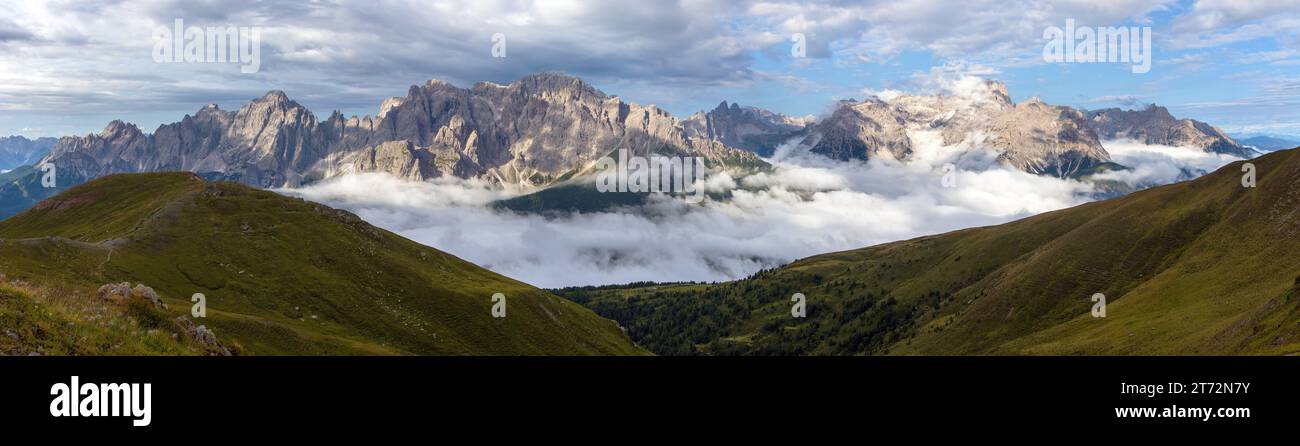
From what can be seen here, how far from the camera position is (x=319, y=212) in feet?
609

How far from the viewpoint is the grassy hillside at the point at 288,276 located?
11056 cm

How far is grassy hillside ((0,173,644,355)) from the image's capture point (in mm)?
110562

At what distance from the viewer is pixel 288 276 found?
141500 millimetres

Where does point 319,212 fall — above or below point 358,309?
above

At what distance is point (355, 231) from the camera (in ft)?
595
